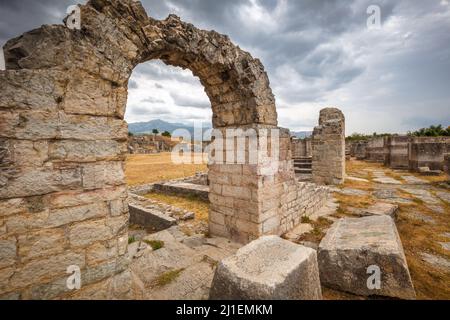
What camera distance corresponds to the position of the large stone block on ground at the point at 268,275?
2.28 m

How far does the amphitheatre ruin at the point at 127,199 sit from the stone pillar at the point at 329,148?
243 inches

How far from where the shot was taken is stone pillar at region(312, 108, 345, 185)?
11.3 m

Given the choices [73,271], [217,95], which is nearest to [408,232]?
[217,95]

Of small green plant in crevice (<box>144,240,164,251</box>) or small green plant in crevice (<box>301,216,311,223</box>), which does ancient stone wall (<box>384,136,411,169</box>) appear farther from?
small green plant in crevice (<box>144,240,164,251</box>)

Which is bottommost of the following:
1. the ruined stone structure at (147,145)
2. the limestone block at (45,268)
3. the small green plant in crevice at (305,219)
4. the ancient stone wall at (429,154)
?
the small green plant in crevice at (305,219)

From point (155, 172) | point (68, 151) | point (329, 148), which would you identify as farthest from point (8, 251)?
point (155, 172)

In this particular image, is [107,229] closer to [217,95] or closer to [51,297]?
[51,297]

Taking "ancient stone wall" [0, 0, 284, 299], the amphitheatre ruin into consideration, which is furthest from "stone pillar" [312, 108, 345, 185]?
"ancient stone wall" [0, 0, 284, 299]

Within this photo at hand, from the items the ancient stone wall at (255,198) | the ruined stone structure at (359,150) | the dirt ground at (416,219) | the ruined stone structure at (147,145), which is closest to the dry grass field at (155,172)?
the dirt ground at (416,219)

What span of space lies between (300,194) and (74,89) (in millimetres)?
5280

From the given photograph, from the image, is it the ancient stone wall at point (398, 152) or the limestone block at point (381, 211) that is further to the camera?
the ancient stone wall at point (398, 152)

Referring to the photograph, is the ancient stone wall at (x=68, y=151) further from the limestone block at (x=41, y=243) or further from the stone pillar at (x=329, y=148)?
the stone pillar at (x=329, y=148)

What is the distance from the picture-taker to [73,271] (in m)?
2.50

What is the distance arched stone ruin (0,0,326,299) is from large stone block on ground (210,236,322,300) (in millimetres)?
1303
